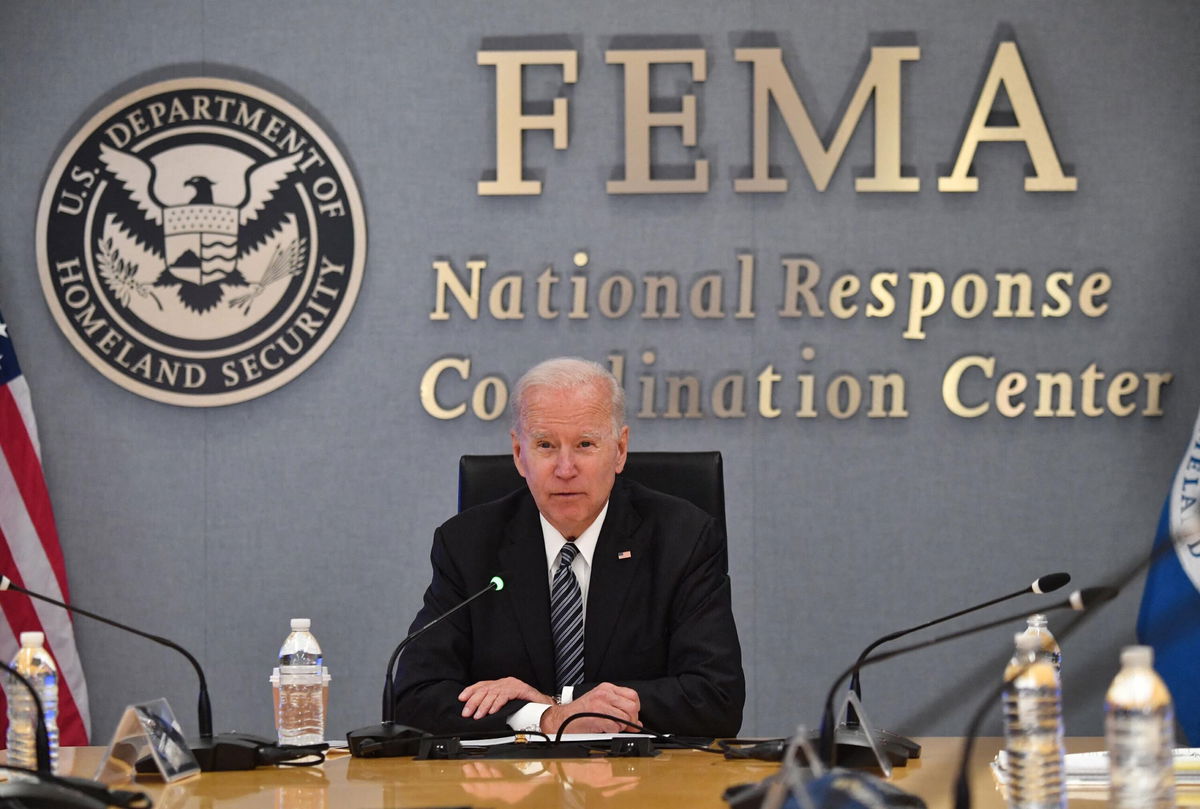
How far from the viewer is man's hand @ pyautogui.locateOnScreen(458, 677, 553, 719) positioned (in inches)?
102

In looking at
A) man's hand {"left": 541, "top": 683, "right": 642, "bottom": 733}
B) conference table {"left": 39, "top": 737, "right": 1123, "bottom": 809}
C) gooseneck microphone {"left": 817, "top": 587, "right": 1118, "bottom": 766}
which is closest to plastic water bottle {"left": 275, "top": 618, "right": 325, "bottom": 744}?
conference table {"left": 39, "top": 737, "right": 1123, "bottom": 809}

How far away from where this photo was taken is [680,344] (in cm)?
404

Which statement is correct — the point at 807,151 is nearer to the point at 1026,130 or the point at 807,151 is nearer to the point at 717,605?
the point at 1026,130

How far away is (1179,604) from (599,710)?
6.29ft

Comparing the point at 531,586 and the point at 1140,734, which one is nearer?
the point at 1140,734

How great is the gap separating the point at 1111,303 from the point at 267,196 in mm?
2489

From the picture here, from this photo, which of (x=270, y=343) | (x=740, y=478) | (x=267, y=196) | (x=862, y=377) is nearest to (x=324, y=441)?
(x=270, y=343)

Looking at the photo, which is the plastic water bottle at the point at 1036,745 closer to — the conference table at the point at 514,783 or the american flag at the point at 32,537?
the conference table at the point at 514,783

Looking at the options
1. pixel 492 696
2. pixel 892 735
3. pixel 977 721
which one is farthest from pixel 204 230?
pixel 977 721

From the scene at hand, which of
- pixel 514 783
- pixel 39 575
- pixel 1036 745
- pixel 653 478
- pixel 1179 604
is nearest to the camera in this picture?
pixel 1036 745

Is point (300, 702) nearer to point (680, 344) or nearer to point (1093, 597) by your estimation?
point (1093, 597)

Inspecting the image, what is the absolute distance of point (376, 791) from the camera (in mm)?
1962

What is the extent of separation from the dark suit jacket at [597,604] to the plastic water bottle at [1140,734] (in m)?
1.26

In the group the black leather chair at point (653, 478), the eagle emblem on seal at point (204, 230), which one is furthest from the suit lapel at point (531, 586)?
the eagle emblem on seal at point (204, 230)
